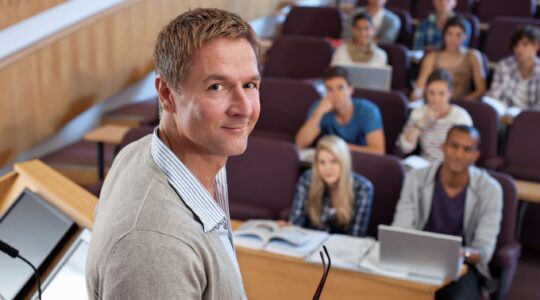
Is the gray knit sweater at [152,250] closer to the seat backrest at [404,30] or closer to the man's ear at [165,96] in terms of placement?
the man's ear at [165,96]

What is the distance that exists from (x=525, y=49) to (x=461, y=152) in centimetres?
205

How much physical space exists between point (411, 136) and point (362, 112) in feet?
0.94

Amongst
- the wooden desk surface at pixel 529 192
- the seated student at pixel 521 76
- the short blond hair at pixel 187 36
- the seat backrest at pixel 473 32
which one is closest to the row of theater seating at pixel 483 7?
the seat backrest at pixel 473 32

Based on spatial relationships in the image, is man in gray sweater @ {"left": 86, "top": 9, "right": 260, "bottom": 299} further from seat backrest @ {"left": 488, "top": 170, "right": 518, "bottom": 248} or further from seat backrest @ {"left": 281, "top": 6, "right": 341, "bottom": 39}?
seat backrest @ {"left": 281, "top": 6, "right": 341, "bottom": 39}

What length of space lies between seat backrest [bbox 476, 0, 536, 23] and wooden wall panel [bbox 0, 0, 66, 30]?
392cm

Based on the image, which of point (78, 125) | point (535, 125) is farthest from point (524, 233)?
point (78, 125)

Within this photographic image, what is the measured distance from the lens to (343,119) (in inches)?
167

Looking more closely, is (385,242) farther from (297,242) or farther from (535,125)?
(535,125)

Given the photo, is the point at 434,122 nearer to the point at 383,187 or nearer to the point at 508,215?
the point at 383,187

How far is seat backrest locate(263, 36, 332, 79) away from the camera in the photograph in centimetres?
557

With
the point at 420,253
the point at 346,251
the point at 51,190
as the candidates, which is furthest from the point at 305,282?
the point at 51,190

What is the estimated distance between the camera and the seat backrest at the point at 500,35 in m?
5.93

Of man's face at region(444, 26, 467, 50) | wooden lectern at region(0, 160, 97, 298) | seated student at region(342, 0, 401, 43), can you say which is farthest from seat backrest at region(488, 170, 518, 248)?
seated student at region(342, 0, 401, 43)

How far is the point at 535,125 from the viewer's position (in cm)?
402
